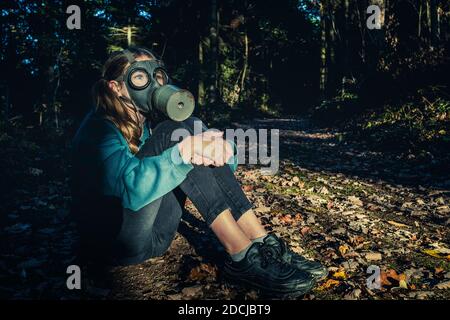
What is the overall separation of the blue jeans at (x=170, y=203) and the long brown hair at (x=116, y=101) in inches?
6.1

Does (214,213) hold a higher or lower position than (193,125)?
lower

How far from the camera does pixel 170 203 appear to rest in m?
2.68

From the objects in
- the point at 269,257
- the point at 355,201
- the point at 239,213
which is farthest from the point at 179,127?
the point at 355,201

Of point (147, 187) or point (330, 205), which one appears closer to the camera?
point (147, 187)

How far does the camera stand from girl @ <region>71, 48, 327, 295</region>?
6.61 feet

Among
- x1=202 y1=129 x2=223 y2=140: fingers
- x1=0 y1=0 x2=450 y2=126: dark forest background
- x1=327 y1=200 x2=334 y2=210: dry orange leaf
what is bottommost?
x1=327 y1=200 x2=334 y2=210: dry orange leaf

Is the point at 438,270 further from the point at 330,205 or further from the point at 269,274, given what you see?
the point at 330,205

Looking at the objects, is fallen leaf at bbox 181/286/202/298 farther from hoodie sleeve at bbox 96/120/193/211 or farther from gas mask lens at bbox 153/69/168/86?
gas mask lens at bbox 153/69/168/86

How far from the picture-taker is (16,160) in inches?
271

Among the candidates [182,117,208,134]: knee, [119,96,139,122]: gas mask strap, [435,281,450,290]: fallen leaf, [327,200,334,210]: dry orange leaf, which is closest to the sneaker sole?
[435,281,450,290]: fallen leaf

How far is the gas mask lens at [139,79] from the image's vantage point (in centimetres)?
244

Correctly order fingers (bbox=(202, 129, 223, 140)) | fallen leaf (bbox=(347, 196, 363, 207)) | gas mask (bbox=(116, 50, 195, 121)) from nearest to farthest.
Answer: fingers (bbox=(202, 129, 223, 140))
gas mask (bbox=(116, 50, 195, 121))
fallen leaf (bbox=(347, 196, 363, 207))

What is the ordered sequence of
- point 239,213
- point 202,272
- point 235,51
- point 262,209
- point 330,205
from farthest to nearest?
point 235,51
point 330,205
point 262,209
point 202,272
point 239,213

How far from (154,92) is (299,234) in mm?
2117
